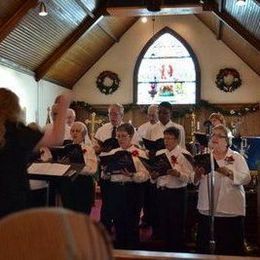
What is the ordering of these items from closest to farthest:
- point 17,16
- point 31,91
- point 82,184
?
point 82,184, point 17,16, point 31,91

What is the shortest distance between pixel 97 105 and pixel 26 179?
9.06 meters

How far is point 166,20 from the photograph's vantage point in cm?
1138

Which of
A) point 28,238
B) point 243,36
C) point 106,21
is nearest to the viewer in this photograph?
point 28,238

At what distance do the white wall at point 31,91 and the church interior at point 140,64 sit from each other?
19 millimetres

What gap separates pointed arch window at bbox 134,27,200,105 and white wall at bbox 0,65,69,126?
196 centimetres

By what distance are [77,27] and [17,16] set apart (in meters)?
2.08

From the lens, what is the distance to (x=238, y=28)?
897cm

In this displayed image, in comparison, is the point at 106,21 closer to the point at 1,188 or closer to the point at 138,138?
the point at 138,138

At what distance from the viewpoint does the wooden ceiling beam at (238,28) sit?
8.84 meters

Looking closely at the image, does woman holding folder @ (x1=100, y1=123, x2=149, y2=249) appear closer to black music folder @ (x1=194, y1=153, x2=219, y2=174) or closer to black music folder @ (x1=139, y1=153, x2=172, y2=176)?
black music folder @ (x1=139, y1=153, x2=172, y2=176)

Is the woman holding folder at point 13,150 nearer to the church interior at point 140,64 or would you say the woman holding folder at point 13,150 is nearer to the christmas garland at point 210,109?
the church interior at point 140,64

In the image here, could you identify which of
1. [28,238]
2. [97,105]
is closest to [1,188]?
[28,238]

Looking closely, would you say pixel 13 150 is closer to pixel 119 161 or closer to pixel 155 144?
pixel 119 161

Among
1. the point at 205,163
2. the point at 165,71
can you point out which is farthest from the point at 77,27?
the point at 205,163
